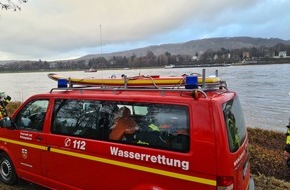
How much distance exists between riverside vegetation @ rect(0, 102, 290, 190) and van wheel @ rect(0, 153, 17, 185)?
0.36ft

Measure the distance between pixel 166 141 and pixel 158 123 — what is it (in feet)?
0.82

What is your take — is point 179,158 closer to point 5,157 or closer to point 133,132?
point 133,132

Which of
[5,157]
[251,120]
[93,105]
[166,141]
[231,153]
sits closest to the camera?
[231,153]

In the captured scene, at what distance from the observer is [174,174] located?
12.0ft

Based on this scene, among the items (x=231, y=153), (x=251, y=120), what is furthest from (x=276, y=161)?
(x=251, y=120)

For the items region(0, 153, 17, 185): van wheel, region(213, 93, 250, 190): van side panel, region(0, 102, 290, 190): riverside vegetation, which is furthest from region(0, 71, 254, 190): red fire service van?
region(0, 102, 290, 190): riverside vegetation

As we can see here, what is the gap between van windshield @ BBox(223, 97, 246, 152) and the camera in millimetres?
3682

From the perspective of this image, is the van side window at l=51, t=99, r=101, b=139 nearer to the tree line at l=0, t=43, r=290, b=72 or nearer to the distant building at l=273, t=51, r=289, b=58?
the tree line at l=0, t=43, r=290, b=72

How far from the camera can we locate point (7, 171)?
616 cm

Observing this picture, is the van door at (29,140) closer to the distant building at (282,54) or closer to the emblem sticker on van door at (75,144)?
the emblem sticker on van door at (75,144)

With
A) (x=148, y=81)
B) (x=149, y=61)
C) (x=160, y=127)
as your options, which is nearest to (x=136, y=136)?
(x=160, y=127)

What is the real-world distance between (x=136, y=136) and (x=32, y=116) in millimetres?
2355

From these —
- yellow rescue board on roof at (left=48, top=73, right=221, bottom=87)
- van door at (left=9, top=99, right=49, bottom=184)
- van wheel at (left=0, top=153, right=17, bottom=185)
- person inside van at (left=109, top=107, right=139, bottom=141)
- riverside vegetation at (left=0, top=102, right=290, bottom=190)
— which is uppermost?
yellow rescue board on roof at (left=48, top=73, right=221, bottom=87)

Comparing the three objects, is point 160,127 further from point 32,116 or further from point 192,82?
point 32,116
